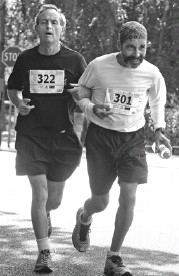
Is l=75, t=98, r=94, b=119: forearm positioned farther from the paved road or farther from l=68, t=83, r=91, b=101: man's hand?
the paved road

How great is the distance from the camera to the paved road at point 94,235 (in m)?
6.20

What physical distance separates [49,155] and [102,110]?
32.2 inches

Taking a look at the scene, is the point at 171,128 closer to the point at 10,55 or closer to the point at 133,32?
the point at 10,55

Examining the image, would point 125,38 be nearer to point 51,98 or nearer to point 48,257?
point 51,98

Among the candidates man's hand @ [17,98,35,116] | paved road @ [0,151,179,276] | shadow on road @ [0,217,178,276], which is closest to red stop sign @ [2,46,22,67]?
paved road @ [0,151,179,276]

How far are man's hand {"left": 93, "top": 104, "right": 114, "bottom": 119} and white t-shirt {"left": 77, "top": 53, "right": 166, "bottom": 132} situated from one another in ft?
0.37

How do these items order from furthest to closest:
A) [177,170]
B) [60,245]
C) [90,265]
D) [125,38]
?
[177,170]
[60,245]
[90,265]
[125,38]

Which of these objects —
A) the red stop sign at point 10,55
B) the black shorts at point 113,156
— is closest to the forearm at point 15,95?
the black shorts at point 113,156

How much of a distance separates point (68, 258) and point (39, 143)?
3.14 feet

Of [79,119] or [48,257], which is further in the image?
[79,119]

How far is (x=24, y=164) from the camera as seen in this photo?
20.5 ft

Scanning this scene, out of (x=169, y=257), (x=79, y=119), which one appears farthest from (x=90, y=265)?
(x=79, y=119)

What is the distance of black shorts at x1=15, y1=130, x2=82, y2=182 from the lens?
625cm

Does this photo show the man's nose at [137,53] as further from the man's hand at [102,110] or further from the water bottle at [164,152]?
the water bottle at [164,152]
